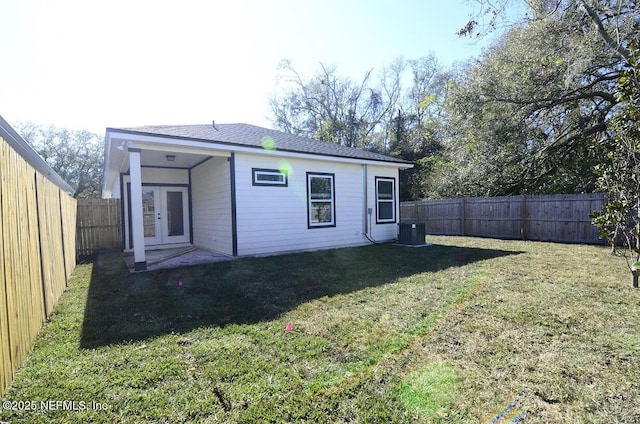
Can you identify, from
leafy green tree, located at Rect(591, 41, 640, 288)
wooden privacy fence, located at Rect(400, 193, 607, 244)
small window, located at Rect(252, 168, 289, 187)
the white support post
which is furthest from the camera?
wooden privacy fence, located at Rect(400, 193, 607, 244)

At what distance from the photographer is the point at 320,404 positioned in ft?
6.74

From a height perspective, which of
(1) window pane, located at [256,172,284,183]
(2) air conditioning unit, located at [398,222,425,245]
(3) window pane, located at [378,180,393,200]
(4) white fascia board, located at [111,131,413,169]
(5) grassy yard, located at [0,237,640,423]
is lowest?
(5) grassy yard, located at [0,237,640,423]

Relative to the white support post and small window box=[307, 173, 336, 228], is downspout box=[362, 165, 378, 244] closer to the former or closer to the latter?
small window box=[307, 173, 336, 228]

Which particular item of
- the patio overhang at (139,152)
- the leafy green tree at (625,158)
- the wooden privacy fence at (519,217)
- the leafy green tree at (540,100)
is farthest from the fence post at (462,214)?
the patio overhang at (139,152)

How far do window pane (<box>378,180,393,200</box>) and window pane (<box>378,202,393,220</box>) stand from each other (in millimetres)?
201

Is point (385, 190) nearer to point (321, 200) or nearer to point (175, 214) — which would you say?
point (321, 200)

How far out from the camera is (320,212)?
29.4ft

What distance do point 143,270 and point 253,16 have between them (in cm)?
748

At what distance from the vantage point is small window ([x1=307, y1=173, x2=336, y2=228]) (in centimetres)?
870

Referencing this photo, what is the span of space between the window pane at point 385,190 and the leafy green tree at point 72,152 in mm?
25366

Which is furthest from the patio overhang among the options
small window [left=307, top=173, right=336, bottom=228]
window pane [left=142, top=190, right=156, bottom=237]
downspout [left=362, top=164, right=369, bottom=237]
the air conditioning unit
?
the air conditioning unit

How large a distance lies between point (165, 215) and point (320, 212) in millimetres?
4907

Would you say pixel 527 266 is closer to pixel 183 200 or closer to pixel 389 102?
pixel 183 200

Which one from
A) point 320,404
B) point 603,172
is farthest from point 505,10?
point 320,404
